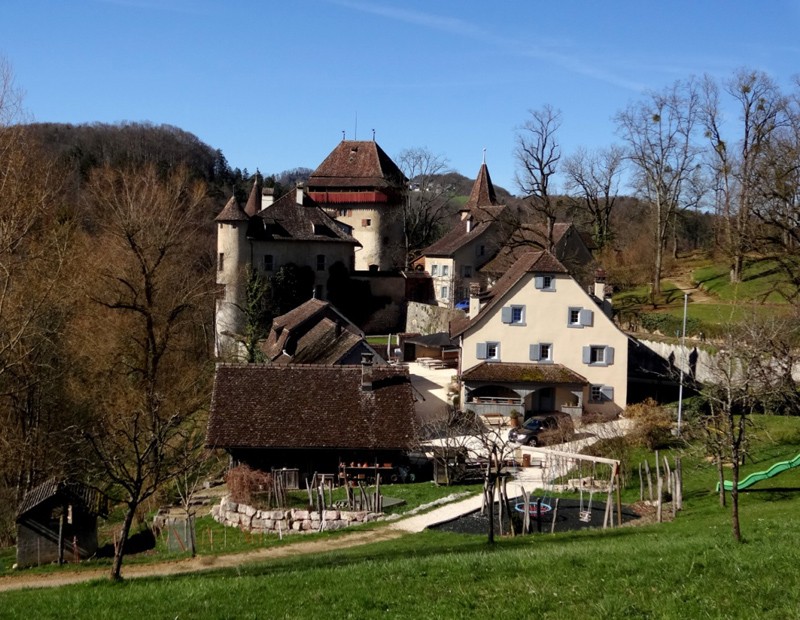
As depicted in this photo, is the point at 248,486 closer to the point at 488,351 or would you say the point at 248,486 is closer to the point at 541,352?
the point at 488,351

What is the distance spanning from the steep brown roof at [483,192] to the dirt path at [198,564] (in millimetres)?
48654

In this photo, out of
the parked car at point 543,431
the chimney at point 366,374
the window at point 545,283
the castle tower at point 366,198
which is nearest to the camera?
the chimney at point 366,374

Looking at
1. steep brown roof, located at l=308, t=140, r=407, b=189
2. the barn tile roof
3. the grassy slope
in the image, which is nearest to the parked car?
the barn tile roof

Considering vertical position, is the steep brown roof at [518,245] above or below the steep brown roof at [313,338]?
above

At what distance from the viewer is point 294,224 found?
54.8 m

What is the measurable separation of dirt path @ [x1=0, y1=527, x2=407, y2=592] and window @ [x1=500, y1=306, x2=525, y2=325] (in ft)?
60.2

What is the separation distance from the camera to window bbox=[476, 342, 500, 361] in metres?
38.6

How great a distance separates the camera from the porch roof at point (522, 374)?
3712 cm

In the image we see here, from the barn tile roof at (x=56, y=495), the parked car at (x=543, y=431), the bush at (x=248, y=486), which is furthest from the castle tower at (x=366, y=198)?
the barn tile roof at (x=56, y=495)

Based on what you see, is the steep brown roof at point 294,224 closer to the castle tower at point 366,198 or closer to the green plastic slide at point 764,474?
the castle tower at point 366,198

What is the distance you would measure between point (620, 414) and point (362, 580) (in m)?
27.0

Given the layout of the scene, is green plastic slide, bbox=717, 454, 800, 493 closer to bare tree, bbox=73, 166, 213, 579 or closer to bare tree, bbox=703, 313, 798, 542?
bare tree, bbox=703, 313, 798, 542

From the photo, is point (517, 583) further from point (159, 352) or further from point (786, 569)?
point (159, 352)

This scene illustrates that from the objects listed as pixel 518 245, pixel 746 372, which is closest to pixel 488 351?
pixel 746 372
